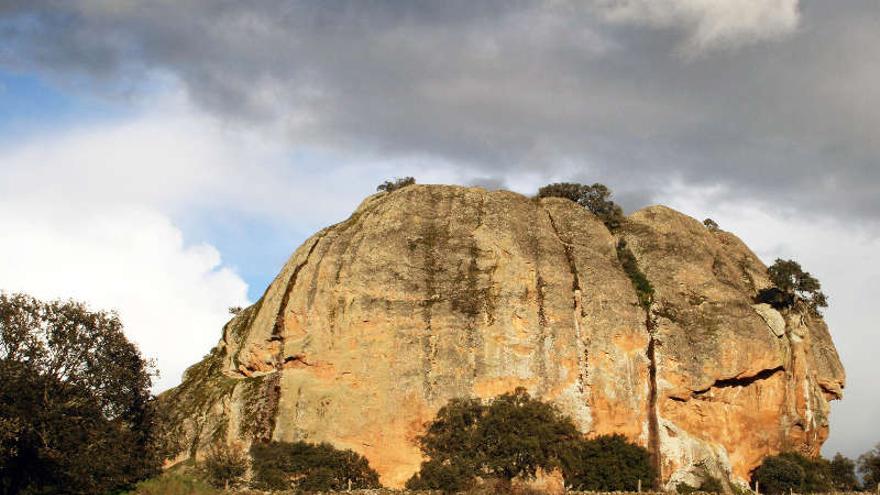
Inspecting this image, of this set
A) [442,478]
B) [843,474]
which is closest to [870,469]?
[843,474]

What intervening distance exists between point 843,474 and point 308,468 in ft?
132

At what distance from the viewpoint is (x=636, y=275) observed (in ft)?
228

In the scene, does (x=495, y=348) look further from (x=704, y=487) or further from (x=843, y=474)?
(x=843, y=474)

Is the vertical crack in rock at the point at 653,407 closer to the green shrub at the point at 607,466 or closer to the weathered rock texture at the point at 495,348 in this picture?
the weathered rock texture at the point at 495,348

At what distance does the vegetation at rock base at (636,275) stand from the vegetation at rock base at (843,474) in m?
18.6

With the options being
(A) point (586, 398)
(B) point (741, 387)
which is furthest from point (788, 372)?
(A) point (586, 398)

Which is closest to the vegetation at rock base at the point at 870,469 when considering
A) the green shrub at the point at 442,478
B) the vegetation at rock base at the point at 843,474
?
the vegetation at rock base at the point at 843,474

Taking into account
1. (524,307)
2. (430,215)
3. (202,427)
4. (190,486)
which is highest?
(430,215)

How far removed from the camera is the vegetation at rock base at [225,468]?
5731 centimetres

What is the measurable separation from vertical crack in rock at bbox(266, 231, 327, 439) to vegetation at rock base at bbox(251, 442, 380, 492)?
3.01 metres

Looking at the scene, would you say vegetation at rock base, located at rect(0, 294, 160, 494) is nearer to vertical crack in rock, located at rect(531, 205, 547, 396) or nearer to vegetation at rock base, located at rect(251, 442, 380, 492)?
vegetation at rock base, located at rect(251, 442, 380, 492)

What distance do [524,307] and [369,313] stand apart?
35.9 ft

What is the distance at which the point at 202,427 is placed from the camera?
63.9 m

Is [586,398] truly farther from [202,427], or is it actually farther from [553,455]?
[202,427]
